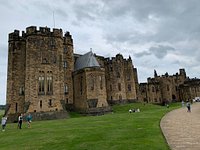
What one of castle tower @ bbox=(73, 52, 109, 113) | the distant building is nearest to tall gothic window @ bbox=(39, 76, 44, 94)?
castle tower @ bbox=(73, 52, 109, 113)

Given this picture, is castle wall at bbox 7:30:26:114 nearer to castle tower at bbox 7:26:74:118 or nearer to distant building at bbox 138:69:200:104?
castle tower at bbox 7:26:74:118

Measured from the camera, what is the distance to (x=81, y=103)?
53250 mm

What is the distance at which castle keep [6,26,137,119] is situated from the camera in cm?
4750

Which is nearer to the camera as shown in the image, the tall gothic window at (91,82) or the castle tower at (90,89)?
the castle tower at (90,89)

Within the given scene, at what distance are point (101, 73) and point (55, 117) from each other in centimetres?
1615

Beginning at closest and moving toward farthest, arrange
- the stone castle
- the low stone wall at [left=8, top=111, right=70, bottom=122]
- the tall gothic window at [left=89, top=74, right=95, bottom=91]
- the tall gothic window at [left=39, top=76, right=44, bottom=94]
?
the low stone wall at [left=8, top=111, right=70, bottom=122] < the stone castle < the tall gothic window at [left=39, top=76, right=44, bottom=94] < the tall gothic window at [left=89, top=74, right=95, bottom=91]

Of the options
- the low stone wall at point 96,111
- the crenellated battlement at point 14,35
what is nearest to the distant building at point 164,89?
the low stone wall at point 96,111

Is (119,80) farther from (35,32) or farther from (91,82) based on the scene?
(35,32)

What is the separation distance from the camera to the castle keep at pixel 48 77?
47.5m

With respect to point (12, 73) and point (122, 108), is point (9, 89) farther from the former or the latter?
point (122, 108)

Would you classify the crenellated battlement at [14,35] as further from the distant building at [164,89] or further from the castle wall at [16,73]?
the distant building at [164,89]

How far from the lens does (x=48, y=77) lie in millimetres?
49062

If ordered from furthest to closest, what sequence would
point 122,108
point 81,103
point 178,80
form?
point 178,80 < point 122,108 < point 81,103

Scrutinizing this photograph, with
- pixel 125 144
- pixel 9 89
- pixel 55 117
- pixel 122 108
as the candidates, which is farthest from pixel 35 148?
pixel 122 108
